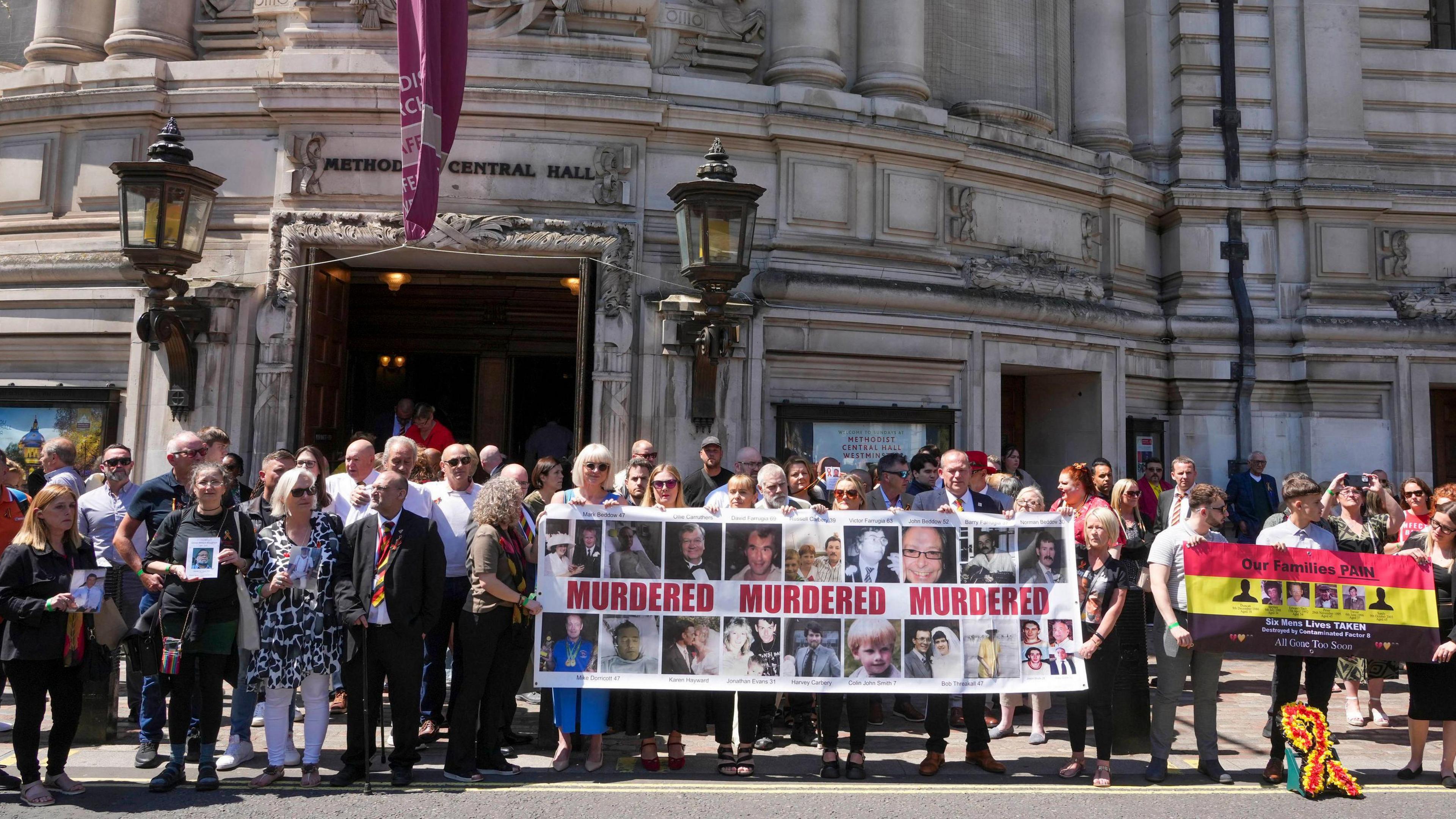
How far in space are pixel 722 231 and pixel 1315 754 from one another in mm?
6603

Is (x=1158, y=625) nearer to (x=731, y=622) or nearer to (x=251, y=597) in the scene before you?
(x=731, y=622)

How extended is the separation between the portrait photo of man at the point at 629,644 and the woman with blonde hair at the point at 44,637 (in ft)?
10.3

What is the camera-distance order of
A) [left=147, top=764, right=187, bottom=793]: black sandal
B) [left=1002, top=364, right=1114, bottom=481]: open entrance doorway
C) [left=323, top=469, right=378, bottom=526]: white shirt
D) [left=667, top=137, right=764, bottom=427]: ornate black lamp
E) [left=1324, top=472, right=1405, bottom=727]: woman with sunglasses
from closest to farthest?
[left=147, top=764, right=187, bottom=793]: black sandal
[left=323, top=469, right=378, bottom=526]: white shirt
[left=1324, top=472, right=1405, bottom=727]: woman with sunglasses
[left=667, top=137, right=764, bottom=427]: ornate black lamp
[left=1002, top=364, right=1114, bottom=481]: open entrance doorway

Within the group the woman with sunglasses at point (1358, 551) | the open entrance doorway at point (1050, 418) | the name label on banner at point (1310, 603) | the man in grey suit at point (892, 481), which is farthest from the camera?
the open entrance doorway at point (1050, 418)

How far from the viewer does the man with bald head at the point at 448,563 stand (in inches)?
296

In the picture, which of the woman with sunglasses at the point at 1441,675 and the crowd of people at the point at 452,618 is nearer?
the crowd of people at the point at 452,618

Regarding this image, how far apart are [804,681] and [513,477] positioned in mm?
2541

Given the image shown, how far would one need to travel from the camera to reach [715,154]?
34.3 ft

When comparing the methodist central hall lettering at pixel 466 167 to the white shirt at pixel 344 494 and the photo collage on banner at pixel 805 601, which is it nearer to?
the white shirt at pixel 344 494

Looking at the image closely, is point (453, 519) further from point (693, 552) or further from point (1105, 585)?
point (1105, 585)

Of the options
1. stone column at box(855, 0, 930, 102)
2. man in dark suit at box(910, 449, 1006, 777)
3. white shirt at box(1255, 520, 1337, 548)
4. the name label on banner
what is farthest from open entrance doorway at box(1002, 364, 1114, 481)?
the name label on banner

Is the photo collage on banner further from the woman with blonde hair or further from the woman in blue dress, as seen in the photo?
the woman with blonde hair

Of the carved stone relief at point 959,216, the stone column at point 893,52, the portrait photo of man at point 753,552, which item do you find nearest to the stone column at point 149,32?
the stone column at point 893,52

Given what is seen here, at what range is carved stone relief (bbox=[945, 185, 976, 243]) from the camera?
13148mm
